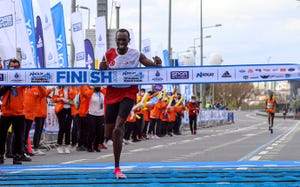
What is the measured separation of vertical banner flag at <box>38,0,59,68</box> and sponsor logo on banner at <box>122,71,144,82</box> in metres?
11.5

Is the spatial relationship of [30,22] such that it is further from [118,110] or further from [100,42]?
[118,110]

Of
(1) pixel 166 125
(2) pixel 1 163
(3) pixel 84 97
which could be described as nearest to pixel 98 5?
(3) pixel 84 97

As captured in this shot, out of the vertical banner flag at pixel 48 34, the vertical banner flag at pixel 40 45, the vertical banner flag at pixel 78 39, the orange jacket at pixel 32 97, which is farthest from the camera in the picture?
the vertical banner flag at pixel 78 39

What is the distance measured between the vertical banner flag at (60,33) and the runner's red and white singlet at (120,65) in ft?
42.2

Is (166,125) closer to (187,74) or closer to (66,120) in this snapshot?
(66,120)

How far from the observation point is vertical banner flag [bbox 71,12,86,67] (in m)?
24.0

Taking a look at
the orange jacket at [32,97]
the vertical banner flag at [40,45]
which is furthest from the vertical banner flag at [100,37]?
the orange jacket at [32,97]

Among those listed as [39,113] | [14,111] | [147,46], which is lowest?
[39,113]

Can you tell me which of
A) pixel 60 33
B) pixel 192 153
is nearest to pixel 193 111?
pixel 60 33

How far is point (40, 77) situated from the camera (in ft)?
38.3

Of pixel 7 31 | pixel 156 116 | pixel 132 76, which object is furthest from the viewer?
pixel 156 116

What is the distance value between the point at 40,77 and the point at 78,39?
12617 millimetres

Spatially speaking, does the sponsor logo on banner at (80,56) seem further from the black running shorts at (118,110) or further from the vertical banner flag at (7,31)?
the black running shorts at (118,110)

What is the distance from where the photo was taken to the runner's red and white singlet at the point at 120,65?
10.0 metres
